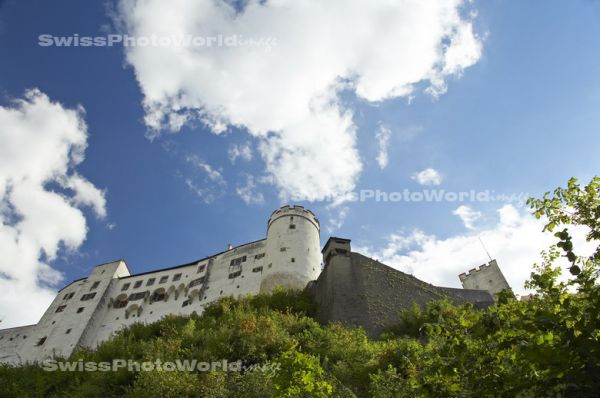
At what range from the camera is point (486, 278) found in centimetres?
4256

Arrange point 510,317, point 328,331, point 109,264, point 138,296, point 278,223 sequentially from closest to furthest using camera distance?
point 510,317
point 328,331
point 278,223
point 138,296
point 109,264

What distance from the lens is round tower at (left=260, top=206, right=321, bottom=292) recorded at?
3278 cm

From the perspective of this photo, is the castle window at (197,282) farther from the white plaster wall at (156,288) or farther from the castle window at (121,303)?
the castle window at (121,303)

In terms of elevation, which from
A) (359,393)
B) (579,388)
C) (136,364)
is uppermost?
(136,364)

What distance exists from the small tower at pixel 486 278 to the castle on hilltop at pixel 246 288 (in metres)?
0.11

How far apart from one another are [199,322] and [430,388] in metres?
19.5

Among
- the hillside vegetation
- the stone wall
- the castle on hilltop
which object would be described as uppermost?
the castle on hilltop

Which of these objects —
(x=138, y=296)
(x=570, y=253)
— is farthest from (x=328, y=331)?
(x=138, y=296)

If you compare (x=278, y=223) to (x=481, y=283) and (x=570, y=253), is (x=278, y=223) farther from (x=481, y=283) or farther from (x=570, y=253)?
(x=570, y=253)

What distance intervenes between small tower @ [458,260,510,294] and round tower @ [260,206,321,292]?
58.6 ft

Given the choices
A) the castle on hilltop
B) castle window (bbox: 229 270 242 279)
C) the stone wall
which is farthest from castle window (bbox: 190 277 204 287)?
the stone wall

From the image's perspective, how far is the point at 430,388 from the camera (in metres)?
5.03

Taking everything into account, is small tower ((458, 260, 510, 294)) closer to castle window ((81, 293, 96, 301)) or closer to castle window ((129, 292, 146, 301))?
castle window ((129, 292, 146, 301))

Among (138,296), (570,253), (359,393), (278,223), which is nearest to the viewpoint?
(570,253)
